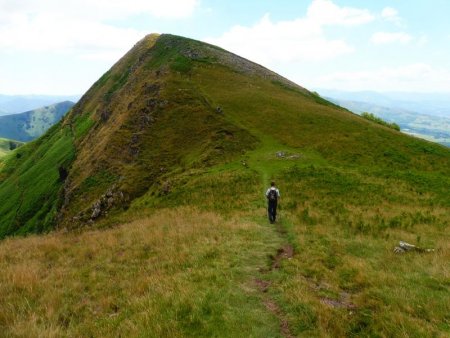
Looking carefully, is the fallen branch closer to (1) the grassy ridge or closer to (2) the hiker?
(2) the hiker

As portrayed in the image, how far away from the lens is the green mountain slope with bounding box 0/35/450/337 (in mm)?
10984

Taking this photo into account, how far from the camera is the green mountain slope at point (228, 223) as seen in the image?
36.0ft

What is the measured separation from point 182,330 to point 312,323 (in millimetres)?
3877

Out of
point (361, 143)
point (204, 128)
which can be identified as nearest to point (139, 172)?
point (204, 128)

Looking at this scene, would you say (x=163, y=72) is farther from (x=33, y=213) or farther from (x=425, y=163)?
(x=425, y=163)

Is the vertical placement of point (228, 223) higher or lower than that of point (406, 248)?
lower

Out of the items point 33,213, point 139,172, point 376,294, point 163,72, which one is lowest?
point 33,213

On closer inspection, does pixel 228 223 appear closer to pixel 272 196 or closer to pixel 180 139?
pixel 272 196

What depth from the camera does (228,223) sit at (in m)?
23.5

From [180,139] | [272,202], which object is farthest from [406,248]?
[180,139]

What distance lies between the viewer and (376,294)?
1245 cm

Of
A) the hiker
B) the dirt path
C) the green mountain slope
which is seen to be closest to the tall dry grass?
the green mountain slope

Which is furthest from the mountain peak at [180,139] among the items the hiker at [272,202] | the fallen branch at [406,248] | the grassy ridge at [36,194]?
the fallen branch at [406,248]

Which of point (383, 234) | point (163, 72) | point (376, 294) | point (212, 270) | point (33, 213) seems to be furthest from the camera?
point (163, 72)
